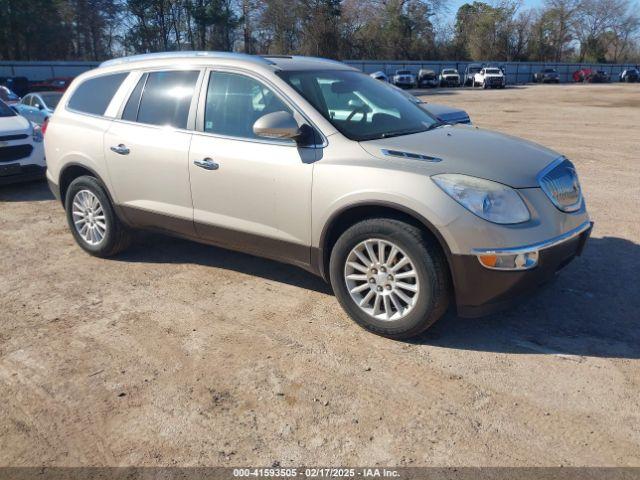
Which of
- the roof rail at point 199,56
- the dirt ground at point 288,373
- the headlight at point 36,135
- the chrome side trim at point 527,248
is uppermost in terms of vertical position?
the roof rail at point 199,56

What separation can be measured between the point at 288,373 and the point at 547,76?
2523 inches

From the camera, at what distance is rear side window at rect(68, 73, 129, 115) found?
17.2ft

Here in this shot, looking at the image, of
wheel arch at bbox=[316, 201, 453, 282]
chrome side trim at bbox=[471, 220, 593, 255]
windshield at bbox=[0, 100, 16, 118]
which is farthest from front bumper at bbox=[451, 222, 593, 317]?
windshield at bbox=[0, 100, 16, 118]

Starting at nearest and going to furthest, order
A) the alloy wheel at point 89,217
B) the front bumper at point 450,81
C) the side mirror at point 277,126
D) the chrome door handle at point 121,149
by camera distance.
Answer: the side mirror at point 277,126 < the chrome door handle at point 121,149 < the alloy wheel at point 89,217 < the front bumper at point 450,81

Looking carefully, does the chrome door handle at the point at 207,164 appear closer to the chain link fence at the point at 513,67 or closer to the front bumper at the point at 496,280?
the front bumper at the point at 496,280

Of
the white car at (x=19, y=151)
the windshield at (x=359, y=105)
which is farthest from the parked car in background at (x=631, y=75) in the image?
the windshield at (x=359, y=105)

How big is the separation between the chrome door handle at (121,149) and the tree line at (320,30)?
4165 cm

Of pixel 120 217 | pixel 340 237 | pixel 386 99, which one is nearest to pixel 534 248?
pixel 340 237

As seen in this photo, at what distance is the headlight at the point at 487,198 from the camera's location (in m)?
3.42

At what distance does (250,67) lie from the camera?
4348 millimetres

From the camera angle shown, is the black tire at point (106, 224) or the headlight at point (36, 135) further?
the headlight at point (36, 135)

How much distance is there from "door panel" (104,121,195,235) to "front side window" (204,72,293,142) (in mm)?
292

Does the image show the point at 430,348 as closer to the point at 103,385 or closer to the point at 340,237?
the point at 340,237

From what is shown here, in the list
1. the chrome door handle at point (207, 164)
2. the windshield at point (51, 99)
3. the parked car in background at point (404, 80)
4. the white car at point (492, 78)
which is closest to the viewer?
the chrome door handle at point (207, 164)
